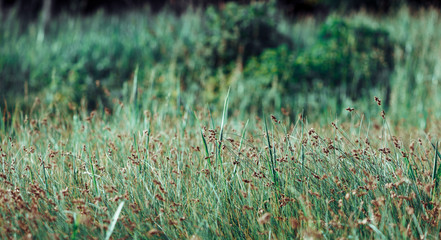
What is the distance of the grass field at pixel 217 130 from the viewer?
1899 mm

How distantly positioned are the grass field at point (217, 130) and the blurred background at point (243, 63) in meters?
0.04

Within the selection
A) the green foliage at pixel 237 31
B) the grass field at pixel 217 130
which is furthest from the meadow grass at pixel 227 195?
the green foliage at pixel 237 31

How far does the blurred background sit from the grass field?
0.12 feet

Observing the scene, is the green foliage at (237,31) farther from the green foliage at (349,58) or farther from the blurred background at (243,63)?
the green foliage at (349,58)

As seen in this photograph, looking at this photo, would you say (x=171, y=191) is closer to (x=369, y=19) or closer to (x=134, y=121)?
(x=134, y=121)

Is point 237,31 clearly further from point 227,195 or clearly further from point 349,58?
point 227,195

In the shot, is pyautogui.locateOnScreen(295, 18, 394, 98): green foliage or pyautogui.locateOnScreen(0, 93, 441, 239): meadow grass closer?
pyautogui.locateOnScreen(0, 93, 441, 239): meadow grass

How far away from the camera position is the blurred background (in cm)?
559

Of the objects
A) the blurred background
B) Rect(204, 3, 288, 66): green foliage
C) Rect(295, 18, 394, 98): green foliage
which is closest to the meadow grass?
the blurred background

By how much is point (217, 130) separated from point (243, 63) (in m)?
4.39

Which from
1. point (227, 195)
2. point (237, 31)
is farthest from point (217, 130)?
point (237, 31)

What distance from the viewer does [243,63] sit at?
23.1 ft

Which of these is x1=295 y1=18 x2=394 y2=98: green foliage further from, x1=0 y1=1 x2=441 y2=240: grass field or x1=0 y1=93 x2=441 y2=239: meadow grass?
x1=0 y1=93 x2=441 y2=239: meadow grass

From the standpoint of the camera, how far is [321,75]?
633 centimetres
